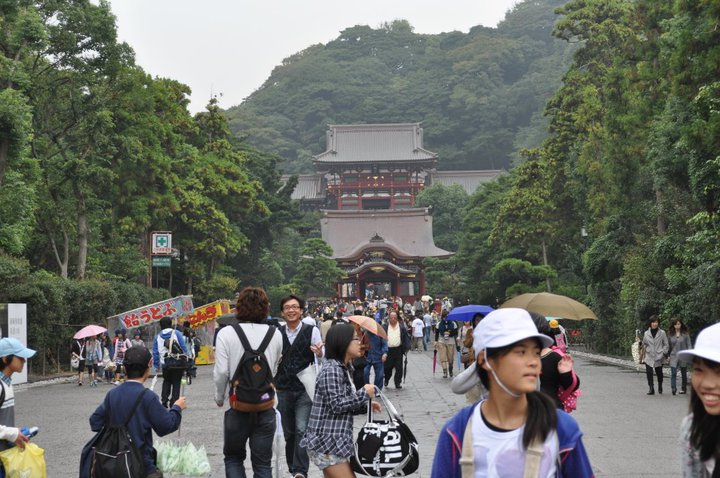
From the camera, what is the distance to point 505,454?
310cm

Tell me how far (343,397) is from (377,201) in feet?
248

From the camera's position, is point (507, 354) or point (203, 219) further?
point (203, 219)

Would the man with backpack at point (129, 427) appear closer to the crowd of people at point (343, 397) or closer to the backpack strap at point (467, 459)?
the crowd of people at point (343, 397)

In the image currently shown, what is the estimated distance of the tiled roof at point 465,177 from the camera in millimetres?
84250

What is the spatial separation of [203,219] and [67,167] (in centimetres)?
1057

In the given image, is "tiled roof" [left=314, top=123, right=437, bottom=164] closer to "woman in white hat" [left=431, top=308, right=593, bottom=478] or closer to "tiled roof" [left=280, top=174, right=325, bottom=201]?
"tiled roof" [left=280, top=174, right=325, bottom=201]

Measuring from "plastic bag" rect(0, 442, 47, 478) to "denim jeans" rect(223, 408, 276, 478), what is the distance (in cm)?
130

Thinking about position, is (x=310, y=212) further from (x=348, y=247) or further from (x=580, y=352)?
(x=580, y=352)

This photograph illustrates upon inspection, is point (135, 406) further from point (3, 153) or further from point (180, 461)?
point (3, 153)

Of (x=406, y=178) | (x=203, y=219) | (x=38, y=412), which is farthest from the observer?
(x=406, y=178)

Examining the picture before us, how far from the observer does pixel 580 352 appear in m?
32.0

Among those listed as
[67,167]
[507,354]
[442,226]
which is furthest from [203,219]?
[442,226]

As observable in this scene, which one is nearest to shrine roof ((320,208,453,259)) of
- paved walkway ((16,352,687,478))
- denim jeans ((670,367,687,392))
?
paved walkway ((16,352,687,478))

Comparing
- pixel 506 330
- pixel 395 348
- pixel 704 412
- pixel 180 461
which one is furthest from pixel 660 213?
pixel 506 330
